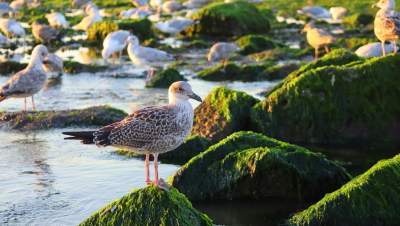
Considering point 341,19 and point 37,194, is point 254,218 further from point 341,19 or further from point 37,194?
point 341,19

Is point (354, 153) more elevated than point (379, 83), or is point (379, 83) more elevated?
point (379, 83)

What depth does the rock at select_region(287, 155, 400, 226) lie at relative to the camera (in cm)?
934

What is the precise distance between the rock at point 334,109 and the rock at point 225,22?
57.0ft

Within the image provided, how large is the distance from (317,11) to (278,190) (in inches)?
963

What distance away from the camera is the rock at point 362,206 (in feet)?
30.7

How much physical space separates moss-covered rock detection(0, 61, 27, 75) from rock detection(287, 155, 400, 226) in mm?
14771

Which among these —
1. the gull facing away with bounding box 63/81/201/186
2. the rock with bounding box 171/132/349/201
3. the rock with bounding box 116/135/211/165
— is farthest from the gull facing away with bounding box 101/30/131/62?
the gull facing away with bounding box 63/81/201/186

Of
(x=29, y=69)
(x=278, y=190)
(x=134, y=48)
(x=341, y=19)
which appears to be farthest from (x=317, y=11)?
A: (x=278, y=190)

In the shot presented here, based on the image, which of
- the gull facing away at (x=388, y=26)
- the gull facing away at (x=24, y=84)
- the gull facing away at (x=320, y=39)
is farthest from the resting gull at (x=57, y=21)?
the gull facing away at (x=388, y=26)

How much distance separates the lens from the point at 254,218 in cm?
1017

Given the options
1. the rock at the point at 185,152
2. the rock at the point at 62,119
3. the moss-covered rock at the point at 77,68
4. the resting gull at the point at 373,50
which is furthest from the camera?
the moss-covered rock at the point at 77,68

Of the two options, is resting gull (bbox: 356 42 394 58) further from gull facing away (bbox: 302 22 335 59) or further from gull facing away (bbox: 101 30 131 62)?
gull facing away (bbox: 101 30 131 62)

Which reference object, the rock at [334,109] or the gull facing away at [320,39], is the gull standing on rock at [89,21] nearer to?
the gull facing away at [320,39]

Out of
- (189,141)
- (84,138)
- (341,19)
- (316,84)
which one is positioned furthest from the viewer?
(341,19)
